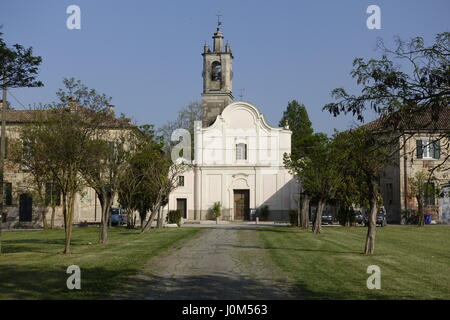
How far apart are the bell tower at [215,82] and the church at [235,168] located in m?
2.88

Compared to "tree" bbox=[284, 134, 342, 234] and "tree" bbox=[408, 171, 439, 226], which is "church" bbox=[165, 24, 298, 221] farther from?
"tree" bbox=[284, 134, 342, 234]

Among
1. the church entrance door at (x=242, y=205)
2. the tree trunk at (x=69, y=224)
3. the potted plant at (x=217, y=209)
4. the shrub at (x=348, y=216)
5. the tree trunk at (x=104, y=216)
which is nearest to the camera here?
the tree trunk at (x=69, y=224)

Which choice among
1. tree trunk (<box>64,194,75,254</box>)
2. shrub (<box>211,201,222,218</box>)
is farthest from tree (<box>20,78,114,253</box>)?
shrub (<box>211,201,222,218</box>)

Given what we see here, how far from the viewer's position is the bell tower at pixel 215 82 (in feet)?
192

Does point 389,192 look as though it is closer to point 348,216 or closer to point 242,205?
point 348,216

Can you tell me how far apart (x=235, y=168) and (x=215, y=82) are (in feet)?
30.3

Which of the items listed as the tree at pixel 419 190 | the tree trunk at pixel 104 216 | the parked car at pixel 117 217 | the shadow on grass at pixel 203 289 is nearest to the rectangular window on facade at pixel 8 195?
the parked car at pixel 117 217

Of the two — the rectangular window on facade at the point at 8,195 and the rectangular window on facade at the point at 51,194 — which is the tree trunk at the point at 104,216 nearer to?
the rectangular window on facade at the point at 51,194

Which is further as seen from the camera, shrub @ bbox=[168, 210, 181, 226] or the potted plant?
the potted plant

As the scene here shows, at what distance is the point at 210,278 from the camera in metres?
13.4

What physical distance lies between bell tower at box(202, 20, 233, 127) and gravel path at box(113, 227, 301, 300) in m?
39.3

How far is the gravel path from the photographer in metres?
11.2
